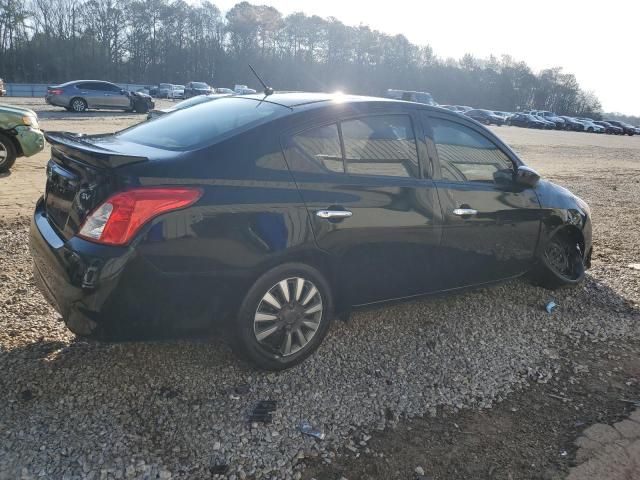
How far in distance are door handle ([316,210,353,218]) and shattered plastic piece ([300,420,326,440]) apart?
120 cm

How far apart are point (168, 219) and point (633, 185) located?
13694 mm

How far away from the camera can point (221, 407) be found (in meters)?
2.96

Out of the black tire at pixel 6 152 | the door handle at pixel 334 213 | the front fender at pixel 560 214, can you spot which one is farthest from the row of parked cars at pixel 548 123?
the door handle at pixel 334 213

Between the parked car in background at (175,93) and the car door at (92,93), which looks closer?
the car door at (92,93)

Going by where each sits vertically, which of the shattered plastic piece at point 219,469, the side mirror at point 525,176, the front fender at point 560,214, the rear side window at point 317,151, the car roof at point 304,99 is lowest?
the shattered plastic piece at point 219,469

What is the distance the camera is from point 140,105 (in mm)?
27844

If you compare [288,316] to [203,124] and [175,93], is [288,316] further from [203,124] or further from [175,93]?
[175,93]

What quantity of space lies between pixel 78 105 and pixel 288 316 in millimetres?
26001

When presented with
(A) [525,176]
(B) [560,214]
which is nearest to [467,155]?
(A) [525,176]

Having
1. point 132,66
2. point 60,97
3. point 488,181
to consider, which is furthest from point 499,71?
point 488,181

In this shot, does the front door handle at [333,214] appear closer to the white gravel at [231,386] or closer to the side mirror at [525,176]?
the white gravel at [231,386]

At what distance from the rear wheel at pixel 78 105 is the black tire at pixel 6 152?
18.5 m

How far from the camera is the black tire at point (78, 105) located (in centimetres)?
2531

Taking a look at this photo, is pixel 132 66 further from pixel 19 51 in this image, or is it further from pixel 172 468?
pixel 172 468
